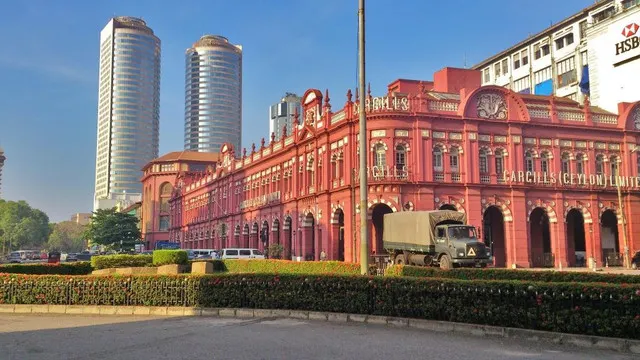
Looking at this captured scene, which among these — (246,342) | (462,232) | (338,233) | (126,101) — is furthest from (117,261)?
(126,101)

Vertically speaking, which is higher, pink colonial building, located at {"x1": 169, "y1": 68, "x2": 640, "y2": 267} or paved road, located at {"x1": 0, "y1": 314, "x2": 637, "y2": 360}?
pink colonial building, located at {"x1": 169, "y1": 68, "x2": 640, "y2": 267}

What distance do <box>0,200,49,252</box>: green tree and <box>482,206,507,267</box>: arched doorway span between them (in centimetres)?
11584

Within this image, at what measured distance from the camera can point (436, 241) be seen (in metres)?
29.5

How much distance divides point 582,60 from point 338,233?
133 ft

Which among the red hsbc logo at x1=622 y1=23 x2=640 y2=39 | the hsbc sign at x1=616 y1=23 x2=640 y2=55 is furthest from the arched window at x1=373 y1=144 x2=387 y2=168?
the red hsbc logo at x1=622 y1=23 x2=640 y2=39

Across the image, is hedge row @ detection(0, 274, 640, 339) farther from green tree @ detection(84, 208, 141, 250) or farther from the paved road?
green tree @ detection(84, 208, 141, 250)

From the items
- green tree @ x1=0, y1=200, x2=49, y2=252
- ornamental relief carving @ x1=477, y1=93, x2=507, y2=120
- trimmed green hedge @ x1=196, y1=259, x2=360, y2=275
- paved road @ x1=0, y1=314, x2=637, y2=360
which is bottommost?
paved road @ x1=0, y1=314, x2=637, y2=360

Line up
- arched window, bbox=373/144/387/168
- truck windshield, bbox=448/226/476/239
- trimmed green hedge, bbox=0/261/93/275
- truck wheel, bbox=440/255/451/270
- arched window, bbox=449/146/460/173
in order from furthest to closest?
arched window, bbox=449/146/460/173 < arched window, bbox=373/144/387/168 < truck windshield, bbox=448/226/476/239 < truck wheel, bbox=440/255/451/270 < trimmed green hedge, bbox=0/261/93/275

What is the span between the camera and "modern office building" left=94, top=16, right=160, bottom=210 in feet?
630

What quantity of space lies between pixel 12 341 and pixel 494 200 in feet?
114

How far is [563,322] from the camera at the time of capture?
36.8 ft

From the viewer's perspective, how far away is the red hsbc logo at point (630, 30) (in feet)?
164

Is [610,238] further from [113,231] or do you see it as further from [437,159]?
[113,231]

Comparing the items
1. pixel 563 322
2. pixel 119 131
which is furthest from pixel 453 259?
pixel 119 131
